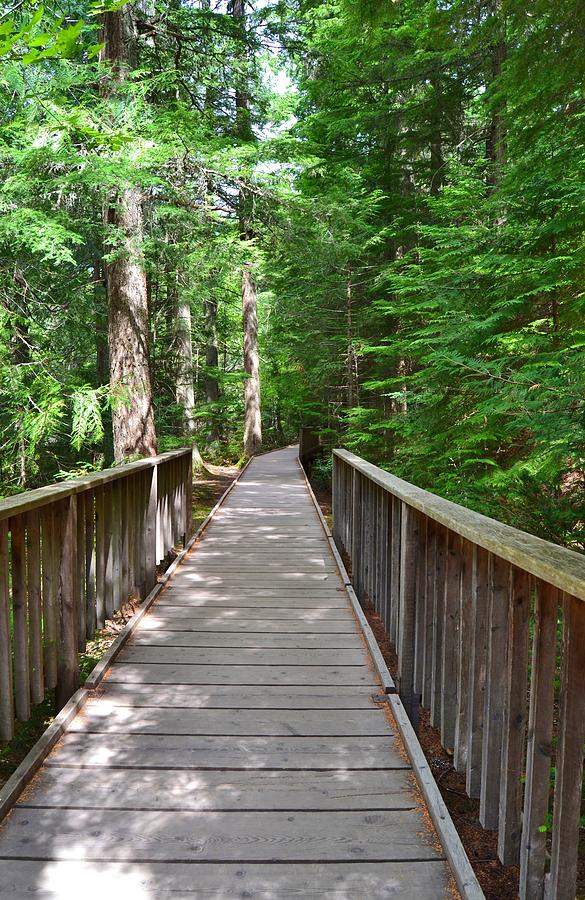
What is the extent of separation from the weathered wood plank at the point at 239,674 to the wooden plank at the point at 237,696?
61 millimetres

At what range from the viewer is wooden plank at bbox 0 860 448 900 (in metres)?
1.78

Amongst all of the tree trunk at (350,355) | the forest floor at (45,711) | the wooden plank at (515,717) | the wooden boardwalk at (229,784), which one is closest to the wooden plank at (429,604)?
the wooden boardwalk at (229,784)

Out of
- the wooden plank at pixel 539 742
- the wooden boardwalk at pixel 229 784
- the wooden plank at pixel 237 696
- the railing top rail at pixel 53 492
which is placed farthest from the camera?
the wooden plank at pixel 237 696

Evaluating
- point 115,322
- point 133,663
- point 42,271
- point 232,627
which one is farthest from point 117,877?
point 42,271

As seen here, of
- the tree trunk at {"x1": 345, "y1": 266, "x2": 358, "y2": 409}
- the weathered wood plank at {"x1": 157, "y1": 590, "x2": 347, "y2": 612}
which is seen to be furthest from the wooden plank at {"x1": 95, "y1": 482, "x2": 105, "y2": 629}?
the tree trunk at {"x1": 345, "y1": 266, "x2": 358, "y2": 409}

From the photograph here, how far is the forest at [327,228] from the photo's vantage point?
15.1 feet

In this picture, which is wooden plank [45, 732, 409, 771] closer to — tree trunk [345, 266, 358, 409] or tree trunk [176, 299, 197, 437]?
tree trunk [176, 299, 197, 437]

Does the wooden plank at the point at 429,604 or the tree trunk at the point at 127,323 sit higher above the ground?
the tree trunk at the point at 127,323

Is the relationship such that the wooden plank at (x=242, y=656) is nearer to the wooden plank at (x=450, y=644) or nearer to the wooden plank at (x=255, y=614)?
the wooden plank at (x=255, y=614)

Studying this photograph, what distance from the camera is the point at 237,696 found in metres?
3.09

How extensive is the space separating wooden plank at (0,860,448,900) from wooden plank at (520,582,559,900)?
1.27 ft

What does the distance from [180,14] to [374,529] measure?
938 centimetres

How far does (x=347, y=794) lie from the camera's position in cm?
226

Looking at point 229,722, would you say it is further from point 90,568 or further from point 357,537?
point 357,537
